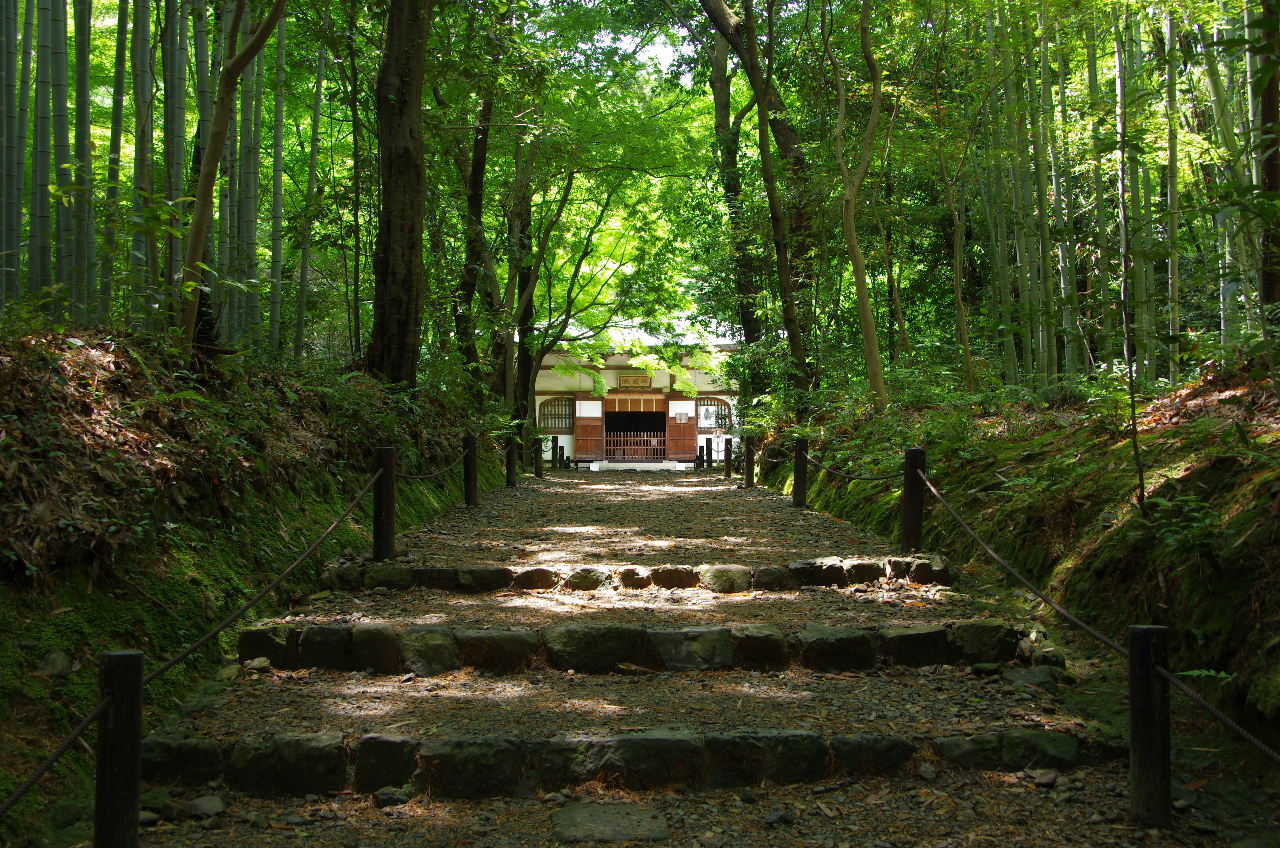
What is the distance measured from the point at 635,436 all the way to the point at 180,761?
74.8 feet

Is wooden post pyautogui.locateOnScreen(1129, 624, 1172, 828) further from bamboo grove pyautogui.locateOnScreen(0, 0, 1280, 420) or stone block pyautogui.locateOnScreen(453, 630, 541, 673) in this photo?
stone block pyautogui.locateOnScreen(453, 630, 541, 673)

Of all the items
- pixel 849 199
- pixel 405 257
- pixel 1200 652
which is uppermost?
pixel 849 199

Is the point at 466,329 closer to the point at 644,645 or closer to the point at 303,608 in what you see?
the point at 303,608

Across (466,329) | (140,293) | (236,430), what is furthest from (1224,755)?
(466,329)

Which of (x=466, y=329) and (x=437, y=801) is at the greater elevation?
(x=466, y=329)

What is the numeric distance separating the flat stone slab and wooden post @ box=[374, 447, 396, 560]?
108 inches

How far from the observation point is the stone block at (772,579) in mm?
4898

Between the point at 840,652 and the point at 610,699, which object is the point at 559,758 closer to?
the point at 610,699

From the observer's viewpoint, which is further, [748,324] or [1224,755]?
[748,324]

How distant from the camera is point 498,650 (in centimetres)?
373

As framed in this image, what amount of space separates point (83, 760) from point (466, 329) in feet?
31.5

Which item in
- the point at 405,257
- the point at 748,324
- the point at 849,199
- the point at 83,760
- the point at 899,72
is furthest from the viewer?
the point at 748,324

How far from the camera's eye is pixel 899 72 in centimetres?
1136

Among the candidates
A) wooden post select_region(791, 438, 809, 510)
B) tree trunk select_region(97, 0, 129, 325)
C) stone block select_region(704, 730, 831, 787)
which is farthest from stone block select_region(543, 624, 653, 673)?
wooden post select_region(791, 438, 809, 510)
